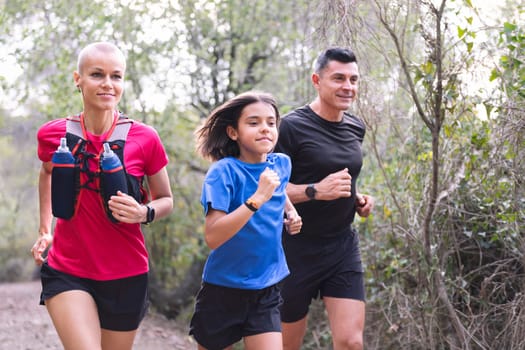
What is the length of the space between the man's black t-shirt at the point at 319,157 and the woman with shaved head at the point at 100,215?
3.34ft

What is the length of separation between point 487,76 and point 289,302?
2.13 metres

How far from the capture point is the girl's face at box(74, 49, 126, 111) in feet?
12.8

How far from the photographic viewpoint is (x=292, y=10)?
9688 millimetres

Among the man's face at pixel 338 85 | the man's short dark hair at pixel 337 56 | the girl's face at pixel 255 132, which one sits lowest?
the girl's face at pixel 255 132

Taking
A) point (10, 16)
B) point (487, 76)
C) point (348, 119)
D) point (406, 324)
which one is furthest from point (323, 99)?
point (10, 16)

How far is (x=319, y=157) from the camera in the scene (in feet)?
15.5

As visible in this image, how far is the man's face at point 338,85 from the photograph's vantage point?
4.79 meters

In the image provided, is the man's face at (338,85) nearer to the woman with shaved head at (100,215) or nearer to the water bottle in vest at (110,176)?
the woman with shaved head at (100,215)

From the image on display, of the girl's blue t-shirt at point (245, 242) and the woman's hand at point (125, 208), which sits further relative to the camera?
the girl's blue t-shirt at point (245, 242)

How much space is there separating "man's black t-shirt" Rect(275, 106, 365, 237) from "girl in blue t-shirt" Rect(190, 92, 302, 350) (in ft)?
1.95

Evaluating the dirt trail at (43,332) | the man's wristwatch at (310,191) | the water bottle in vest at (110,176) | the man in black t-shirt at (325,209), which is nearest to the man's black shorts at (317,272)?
the man in black t-shirt at (325,209)

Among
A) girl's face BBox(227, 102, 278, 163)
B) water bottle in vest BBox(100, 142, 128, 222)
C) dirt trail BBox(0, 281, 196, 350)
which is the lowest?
dirt trail BBox(0, 281, 196, 350)

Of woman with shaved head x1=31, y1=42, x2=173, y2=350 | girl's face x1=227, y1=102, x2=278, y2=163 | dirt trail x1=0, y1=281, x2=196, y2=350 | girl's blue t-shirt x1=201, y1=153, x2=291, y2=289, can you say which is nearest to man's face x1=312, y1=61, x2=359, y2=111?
girl's face x1=227, y1=102, x2=278, y2=163

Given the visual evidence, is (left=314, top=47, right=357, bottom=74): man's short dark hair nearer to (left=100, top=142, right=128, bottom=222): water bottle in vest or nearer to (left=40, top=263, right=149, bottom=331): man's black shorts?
(left=100, top=142, right=128, bottom=222): water bottle in vest
